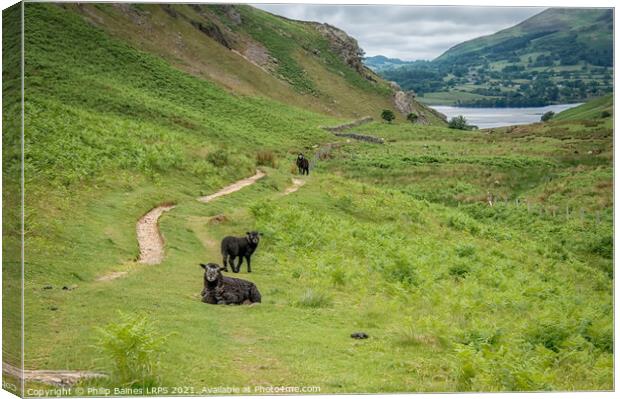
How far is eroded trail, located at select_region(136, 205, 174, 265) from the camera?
64.2ft

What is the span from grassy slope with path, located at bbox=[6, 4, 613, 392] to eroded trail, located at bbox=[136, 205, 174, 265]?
29 cm

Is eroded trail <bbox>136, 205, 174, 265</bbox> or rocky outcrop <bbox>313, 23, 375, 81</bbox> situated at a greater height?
rocky outcrop <bbox>313, 23, 375, 81</bbox>

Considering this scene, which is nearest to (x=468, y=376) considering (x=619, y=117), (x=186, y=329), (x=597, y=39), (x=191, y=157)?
(x=186, y=329)

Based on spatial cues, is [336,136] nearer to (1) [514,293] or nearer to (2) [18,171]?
(1) [514,293]

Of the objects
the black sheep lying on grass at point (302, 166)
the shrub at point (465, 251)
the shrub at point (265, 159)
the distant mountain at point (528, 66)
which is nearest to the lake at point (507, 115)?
the distant mountain at point (528, 66)

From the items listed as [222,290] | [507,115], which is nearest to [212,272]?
[222,290]

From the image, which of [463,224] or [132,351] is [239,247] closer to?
[132,351]

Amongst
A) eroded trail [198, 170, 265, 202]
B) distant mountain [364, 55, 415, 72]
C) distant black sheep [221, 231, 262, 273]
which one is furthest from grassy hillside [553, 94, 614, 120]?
eroded trail [198, 170, 265, 202]

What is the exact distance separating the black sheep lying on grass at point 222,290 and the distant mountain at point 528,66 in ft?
25.7

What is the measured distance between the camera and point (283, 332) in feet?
50.9

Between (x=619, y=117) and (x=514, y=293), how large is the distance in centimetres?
647

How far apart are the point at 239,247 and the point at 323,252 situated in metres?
3.47

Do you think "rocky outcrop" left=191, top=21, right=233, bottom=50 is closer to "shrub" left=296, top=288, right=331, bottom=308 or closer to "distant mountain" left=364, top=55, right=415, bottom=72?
"distant mountain" left=364, top=55, right=415, bottom=72

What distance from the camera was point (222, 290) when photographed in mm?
17031
